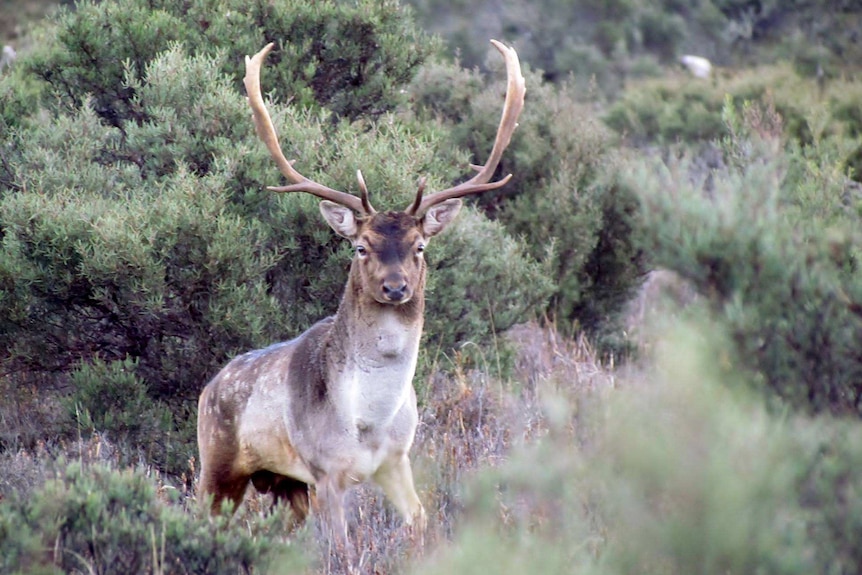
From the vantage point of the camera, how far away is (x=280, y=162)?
6680 millimetres

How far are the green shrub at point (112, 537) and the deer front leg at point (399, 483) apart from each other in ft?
4.33

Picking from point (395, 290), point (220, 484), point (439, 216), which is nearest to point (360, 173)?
point (439, 216)

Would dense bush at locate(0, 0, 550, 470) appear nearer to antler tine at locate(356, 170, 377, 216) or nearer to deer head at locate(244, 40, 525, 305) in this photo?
deer head at locate(244, 40, 525, 305)

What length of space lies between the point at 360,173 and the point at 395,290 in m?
1.04

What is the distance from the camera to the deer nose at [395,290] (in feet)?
18.7

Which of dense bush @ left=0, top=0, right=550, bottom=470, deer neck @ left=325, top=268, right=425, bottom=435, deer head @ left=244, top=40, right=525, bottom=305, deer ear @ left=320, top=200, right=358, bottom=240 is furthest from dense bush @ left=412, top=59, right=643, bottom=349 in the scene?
deer neck @ left=325, top=268, right=425, bottom=435

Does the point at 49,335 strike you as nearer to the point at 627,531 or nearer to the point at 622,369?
the point at 622,369

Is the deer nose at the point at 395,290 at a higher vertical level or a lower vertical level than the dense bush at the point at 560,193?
higher

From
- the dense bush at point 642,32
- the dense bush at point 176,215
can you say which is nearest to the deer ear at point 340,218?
the dense bush at point 176,215

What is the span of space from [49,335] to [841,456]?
5258mm

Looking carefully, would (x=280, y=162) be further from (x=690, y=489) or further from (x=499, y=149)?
(x=690, y=489)

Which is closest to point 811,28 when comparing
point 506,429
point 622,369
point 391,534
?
point 622,369

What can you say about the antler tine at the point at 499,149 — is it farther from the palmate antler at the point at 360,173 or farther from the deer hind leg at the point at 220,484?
the deer hind leg at the point at 220,484

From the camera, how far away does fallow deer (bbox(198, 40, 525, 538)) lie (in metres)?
5.79
